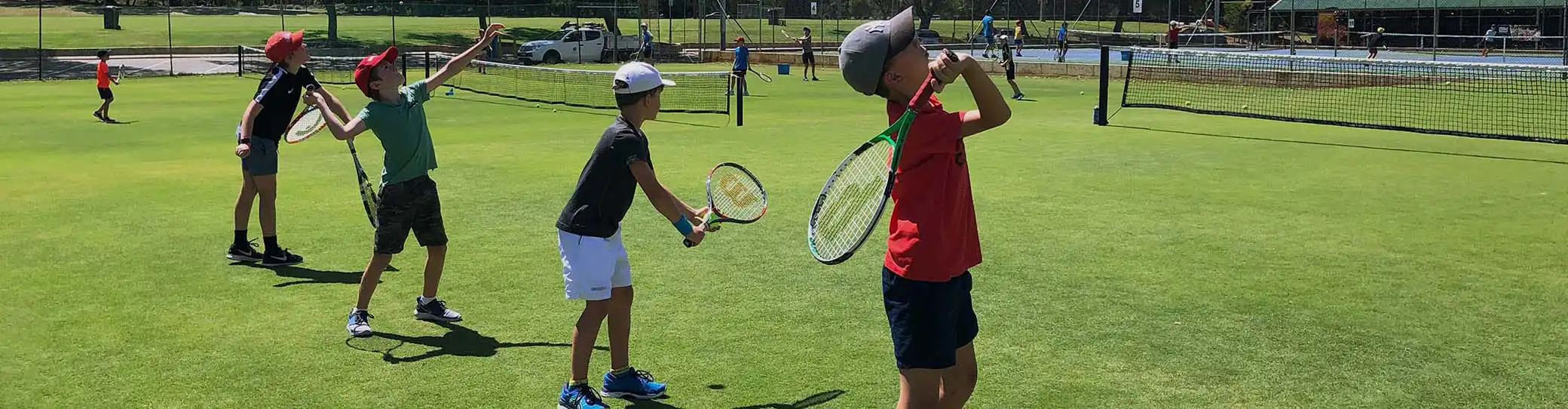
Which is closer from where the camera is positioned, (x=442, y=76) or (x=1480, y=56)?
(x=442, y=76)

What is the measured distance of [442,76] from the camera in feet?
27.5

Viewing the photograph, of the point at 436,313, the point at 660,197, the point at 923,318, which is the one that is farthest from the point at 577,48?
the point at 923,318

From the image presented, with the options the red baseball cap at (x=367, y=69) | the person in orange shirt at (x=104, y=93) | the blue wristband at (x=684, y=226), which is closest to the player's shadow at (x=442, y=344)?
the red baseball cap at (x=367, y=69)

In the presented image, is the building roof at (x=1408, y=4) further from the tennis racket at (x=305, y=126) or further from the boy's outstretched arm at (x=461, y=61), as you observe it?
the boy's outstretched arm at (x=461, y=61)

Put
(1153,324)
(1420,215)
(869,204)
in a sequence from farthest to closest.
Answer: (1420,215), (1153,324), (869,204)

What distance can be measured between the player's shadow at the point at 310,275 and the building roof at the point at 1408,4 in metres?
47.9

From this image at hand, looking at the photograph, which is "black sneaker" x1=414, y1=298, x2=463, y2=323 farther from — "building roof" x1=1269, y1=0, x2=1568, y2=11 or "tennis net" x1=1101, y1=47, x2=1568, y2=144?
"building roof" x1=1269, y1=0, x2=1568, y2=11

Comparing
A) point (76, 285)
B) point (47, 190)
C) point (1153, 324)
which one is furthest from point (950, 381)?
point (47, 190)

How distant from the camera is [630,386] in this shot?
6.74m

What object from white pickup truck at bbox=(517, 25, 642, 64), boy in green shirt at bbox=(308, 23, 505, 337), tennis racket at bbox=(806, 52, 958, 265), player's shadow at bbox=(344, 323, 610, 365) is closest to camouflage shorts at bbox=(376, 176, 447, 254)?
boy in green shirt at bbox=(308, 23, 505, 337)

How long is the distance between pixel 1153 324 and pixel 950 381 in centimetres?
345

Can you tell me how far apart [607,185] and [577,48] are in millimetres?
49101

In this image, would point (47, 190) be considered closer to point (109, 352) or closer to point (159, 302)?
point (159, 302)

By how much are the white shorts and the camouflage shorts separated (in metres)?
2.04
